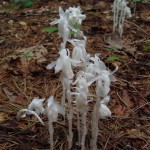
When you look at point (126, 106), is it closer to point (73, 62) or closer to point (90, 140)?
point (90, 140)

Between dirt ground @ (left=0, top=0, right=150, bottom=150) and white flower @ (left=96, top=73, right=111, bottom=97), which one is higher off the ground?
white flower @ (left=96, top=73, right=111, bottom=97)

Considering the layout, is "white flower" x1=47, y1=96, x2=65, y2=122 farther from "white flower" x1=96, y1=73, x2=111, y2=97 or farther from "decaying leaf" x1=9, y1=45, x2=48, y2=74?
"decaying leaf" x1=9, y1=45, x2=48, y2=74

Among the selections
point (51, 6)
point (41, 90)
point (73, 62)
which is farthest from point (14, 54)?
point (51, 6)

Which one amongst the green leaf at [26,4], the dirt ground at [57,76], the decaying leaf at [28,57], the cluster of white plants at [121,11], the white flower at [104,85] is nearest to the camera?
the white flower at [104,85]

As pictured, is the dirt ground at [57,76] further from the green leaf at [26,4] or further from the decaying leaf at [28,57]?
the green leaf at [26,4]

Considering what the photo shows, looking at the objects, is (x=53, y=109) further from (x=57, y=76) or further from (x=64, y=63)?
(x=57, y=76)

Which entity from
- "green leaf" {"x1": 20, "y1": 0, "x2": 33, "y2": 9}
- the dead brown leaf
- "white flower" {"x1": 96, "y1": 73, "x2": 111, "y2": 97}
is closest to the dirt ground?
the dead brown leaf

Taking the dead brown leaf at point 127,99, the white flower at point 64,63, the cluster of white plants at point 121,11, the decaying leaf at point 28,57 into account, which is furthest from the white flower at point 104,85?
the cluster of white plants at point 121,11

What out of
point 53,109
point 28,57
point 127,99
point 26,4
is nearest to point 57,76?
point 28,57

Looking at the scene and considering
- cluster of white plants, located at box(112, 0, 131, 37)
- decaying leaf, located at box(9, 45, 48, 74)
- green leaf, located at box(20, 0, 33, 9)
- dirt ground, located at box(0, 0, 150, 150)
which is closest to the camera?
dirt ground, located at box(0, 0, 150, 150)
